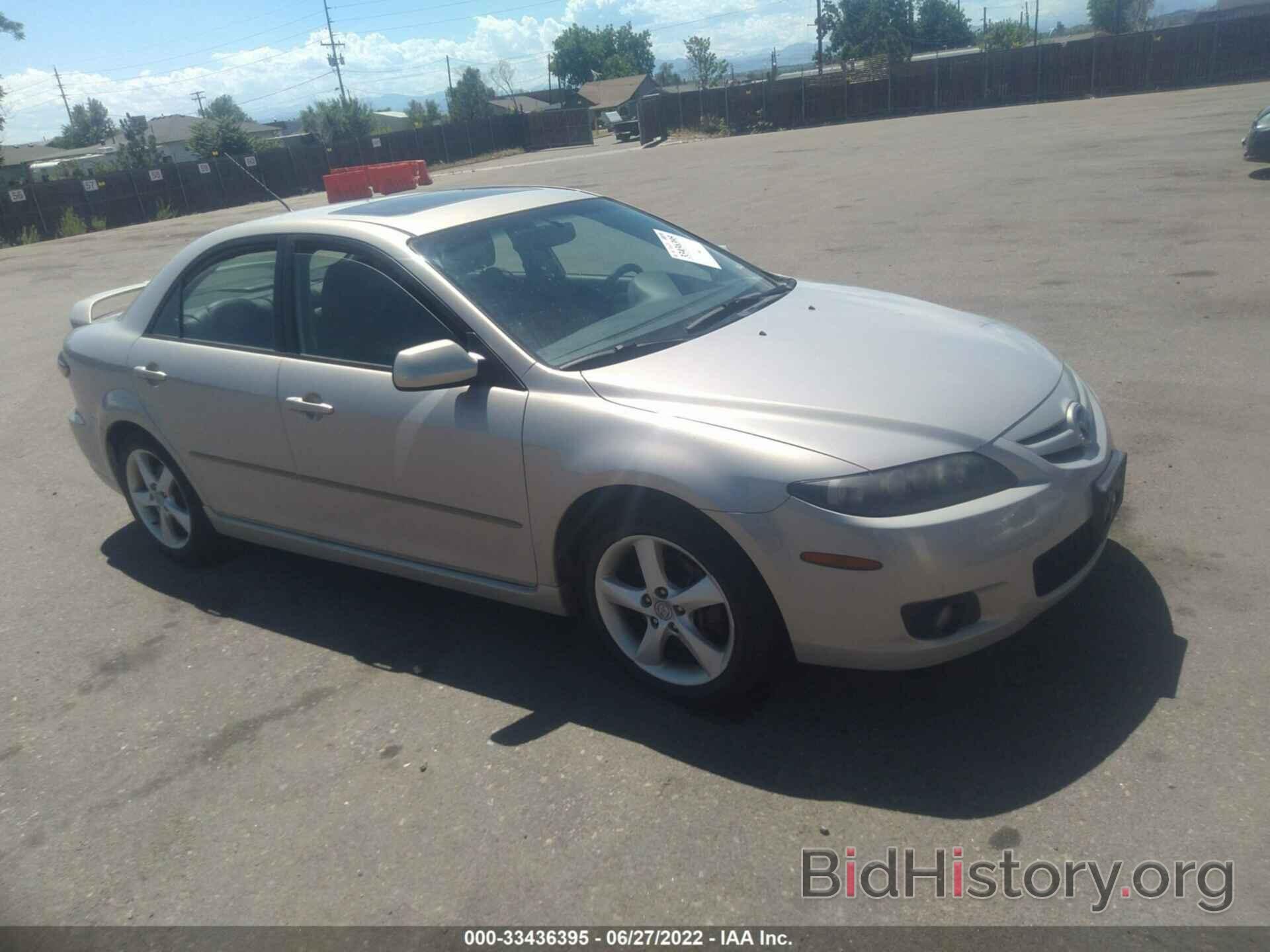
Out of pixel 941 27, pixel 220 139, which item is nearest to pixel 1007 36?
pixel 941 27

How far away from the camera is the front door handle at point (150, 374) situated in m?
4.66

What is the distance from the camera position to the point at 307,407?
4055 mm

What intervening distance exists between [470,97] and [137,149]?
55.0 metres

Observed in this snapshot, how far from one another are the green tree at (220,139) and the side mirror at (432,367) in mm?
44770

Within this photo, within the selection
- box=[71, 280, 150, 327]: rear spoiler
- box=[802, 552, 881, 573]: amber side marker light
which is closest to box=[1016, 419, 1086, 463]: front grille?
box=[802, 552, 881, 573]: amber side marker light

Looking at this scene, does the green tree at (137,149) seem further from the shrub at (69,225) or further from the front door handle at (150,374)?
the front door handle at (150,374)

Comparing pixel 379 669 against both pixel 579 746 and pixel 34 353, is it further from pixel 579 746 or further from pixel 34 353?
A: pixel 34 353

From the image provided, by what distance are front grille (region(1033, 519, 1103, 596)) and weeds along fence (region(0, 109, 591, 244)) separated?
30.5 meters

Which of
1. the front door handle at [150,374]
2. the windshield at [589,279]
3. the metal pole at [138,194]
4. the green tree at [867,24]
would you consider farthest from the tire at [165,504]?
the green tree at [867,24]

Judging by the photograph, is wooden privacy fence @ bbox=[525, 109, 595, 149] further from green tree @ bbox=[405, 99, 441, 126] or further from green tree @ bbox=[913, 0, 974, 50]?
green tree @ bbox=[913, 0, 974, 50]

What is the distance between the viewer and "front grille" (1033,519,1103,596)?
3088 mm

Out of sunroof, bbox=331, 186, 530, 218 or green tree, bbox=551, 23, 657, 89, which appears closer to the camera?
sunroof, bbox=331, 186, 530, 218

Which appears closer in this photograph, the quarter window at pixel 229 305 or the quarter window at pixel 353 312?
the quarter window at pixel 353 312

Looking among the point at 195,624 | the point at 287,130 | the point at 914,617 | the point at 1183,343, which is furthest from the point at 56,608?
the point at 287,130
